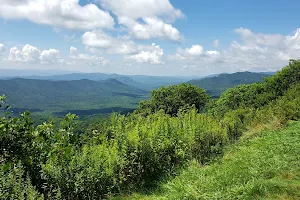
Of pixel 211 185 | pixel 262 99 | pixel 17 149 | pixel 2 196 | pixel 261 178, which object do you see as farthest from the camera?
pixel 262 99

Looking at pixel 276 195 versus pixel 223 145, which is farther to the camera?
pixel 223 145

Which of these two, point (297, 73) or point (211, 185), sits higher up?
point (297, 73)

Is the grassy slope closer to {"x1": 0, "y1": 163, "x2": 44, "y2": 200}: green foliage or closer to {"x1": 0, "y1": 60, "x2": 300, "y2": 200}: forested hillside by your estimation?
{"x1": 0, "y1": 60, "x2": 300, "y2": 200}: forested hillside

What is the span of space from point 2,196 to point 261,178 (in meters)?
4.92

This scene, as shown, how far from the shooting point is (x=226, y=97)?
50125 millimetres

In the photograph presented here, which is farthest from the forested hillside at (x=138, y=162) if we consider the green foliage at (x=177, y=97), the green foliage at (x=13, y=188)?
the green foliage at (x=177, y=97)

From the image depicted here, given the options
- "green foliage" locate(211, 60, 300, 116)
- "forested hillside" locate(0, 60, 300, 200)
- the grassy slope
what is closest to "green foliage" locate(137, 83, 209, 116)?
"green foliage" locate(211, 60, 300, 116)

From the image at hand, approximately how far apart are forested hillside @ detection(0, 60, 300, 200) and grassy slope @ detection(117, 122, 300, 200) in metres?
0.02

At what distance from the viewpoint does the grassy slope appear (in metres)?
4.82

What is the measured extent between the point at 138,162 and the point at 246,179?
2437 mm

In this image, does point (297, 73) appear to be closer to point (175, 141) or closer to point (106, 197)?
point (175, 141)

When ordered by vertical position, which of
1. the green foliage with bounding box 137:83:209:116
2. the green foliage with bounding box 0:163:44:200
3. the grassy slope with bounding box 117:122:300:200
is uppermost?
the green foliage with bounding box 0:163:44:200

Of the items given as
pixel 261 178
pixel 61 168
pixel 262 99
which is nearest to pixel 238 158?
pixel 261 178

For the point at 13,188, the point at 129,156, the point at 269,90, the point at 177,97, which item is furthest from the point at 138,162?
the point at 177,97
